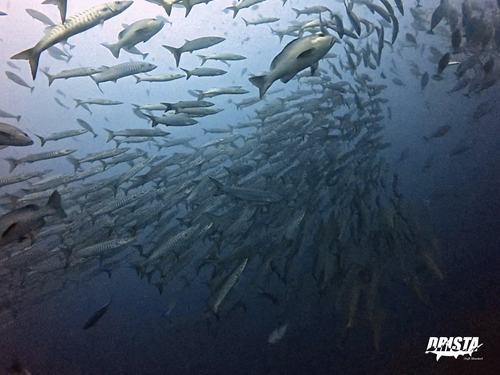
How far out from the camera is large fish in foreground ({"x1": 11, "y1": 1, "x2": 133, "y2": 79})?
3.40 metres

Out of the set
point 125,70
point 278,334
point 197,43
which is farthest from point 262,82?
point 278,334

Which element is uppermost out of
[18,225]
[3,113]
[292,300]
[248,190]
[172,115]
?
[3,113]

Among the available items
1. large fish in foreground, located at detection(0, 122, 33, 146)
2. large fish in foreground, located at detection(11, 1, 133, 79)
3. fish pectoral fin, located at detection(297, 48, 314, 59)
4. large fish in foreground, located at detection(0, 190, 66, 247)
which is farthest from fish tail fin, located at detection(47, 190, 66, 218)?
fish pectoral fin, located at detection(297, 48, 314, 59)

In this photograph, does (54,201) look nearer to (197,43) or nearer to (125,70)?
(125,70)

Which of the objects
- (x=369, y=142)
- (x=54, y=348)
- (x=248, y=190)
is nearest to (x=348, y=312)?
(x=248, y=190)

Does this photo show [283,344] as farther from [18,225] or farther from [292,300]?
[18,225]

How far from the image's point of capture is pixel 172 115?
6.23 m

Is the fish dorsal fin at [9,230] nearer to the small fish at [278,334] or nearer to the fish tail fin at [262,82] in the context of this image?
the fish tail fin at [262,82]

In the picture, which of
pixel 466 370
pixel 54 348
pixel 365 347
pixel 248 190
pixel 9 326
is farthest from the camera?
pixel 9 326

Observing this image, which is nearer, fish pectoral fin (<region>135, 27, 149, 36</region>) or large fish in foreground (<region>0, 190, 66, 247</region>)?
large fish in foreground (<region>0, 190, 66, 247</region>)

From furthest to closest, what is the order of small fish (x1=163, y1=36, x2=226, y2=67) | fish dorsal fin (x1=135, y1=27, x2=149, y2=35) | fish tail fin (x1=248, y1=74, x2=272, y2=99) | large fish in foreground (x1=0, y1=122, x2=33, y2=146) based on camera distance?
small fish (x1=163, y1=36, x2=226, y2=67), fish dorsal fin (x1=135, y1=27, x2=149, y2=35), large fish in foreground (x1=0, y1=122, x2=33, y2=146), fish tail fin (x1=248, y1=74, x2=272, y2=99)

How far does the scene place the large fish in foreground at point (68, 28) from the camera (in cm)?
340

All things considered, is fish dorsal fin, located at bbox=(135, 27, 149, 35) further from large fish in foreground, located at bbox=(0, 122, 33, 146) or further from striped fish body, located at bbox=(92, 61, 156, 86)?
large fish in foreground, located at bbox=(0, 122, 33, 146)

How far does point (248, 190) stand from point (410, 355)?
5656mm
